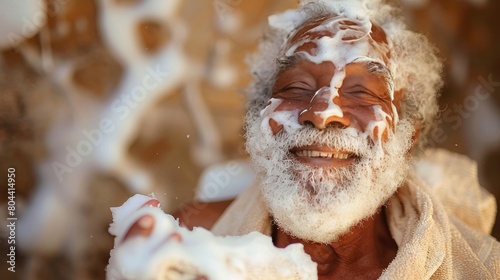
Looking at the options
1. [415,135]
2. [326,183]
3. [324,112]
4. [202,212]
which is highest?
[324,112]

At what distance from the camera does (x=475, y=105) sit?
2191 millimetres

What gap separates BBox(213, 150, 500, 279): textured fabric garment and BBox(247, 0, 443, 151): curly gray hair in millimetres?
163

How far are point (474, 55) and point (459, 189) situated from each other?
898 mm

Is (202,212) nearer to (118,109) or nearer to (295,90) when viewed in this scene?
(295,90)

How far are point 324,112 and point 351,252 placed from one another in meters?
0.33

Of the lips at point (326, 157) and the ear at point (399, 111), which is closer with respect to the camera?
the lips at point (326, 157)

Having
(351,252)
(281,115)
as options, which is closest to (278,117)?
(281,115)

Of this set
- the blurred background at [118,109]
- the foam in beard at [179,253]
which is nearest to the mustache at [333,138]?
the foam in beard at [179,253]

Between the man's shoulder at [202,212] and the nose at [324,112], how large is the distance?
16.2 inches

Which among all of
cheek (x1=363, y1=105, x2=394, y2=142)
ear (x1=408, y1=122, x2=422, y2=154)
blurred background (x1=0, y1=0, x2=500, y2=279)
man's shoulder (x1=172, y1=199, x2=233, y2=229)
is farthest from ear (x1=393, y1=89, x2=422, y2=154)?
man's shoulder (x1=172, y1=199, x2=233, y2=229)

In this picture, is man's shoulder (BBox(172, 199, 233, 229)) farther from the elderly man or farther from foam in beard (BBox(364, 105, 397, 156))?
foam in beard (BBox(364, 105, 397, 156))

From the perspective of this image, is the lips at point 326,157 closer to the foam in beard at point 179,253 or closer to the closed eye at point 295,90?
the closed eye at point 295,90

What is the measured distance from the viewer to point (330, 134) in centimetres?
111

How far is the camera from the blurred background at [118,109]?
175cm
